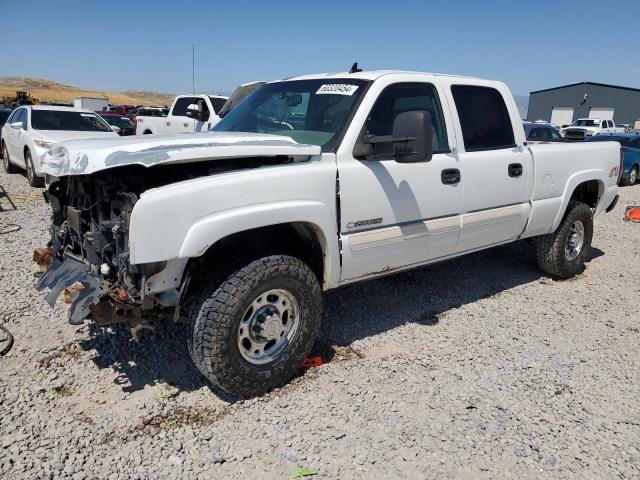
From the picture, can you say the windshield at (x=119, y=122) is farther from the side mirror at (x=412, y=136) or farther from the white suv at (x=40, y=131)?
the side mirror at (x=412, y=136)

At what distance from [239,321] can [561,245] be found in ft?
13.0

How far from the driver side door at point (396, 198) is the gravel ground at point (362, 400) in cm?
73

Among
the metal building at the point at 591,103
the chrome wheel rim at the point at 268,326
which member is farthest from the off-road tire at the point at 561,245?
the metal building at the point at 591,103

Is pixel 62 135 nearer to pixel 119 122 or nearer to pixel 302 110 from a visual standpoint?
pixel 302 110

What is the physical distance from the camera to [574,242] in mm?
5719

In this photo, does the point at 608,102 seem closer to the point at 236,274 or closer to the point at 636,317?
the point at 636,317

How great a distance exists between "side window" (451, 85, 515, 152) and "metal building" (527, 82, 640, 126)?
164 feet

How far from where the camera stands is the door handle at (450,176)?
152 inches

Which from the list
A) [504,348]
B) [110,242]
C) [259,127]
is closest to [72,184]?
[110,242]

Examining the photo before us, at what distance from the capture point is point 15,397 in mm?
3064

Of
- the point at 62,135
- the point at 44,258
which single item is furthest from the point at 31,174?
the point at 44,258

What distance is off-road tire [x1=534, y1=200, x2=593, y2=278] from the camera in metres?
5.41

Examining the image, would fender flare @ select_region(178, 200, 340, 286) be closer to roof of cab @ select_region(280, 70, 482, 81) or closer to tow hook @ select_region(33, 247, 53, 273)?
roof of cab @ select_region(280, 70, 482, 81)

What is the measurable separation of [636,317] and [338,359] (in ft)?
9.69
